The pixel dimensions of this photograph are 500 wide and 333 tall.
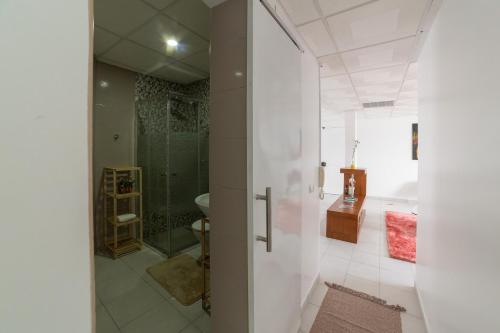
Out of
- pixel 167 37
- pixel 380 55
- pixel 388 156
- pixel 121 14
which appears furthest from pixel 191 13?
pixel 388 156

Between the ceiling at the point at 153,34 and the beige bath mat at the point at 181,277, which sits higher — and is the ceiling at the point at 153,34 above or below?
above

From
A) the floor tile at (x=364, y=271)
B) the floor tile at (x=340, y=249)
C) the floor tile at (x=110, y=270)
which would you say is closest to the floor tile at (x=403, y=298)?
the floor tile at (x=364, y=271)

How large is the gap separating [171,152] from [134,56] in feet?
4.20

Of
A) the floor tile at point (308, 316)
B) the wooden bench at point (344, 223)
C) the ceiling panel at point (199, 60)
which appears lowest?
the floor tile at point (308, 316)

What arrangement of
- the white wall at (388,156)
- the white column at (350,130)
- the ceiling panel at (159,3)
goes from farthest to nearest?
the white wall at (388,156), the white column at (350,130), the ceiling panel at (159,3)

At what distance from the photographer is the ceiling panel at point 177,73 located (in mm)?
2773

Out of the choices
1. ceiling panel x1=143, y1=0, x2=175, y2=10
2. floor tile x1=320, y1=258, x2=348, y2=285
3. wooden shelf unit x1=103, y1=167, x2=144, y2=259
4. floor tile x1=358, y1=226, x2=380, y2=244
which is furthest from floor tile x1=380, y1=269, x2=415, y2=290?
ceiling panel x1=143, y1=0, x2=175, y2=10

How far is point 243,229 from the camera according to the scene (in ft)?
3.57

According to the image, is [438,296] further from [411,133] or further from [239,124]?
[411,133]

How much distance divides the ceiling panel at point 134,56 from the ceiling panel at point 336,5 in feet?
6.42

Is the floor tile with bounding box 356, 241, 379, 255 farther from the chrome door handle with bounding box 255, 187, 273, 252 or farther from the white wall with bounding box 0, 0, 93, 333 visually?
the white wall with bounding box 0, 0, 93, 333

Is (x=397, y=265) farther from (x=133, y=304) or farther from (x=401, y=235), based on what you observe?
(x=133, y=304)

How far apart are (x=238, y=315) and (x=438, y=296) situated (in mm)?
1379

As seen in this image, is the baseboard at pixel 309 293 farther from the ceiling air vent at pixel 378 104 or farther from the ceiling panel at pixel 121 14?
the ceiling air vent at pixel 378 104
